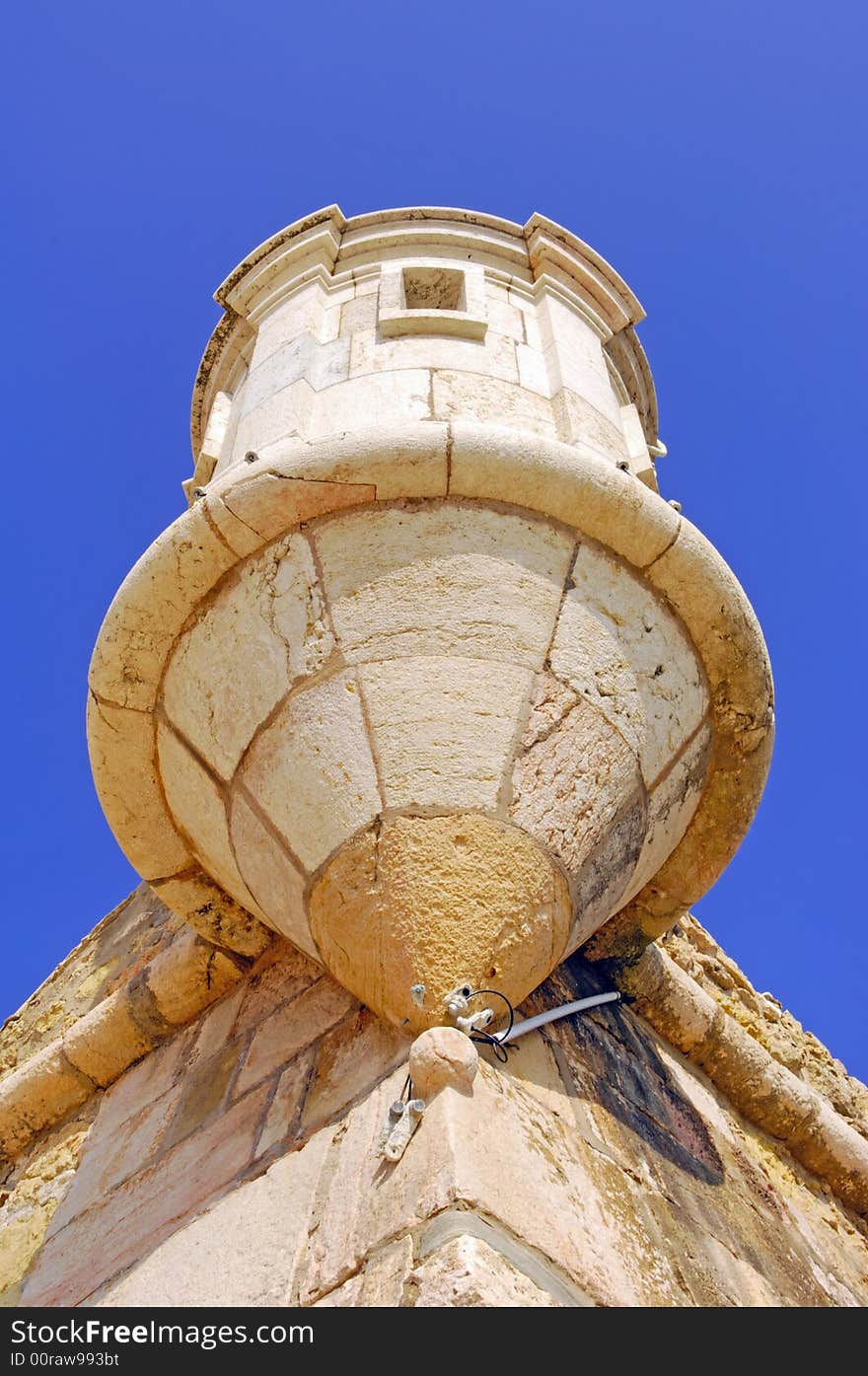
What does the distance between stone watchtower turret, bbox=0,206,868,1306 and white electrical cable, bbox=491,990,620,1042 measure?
0.03 meters

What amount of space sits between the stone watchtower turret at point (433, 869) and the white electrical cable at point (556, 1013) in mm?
31

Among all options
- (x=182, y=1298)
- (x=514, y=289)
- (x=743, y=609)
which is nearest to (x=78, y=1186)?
(x=182, y=1298)

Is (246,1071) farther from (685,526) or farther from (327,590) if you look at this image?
(685,526)

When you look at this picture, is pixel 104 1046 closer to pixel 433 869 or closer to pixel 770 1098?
pixel 433 869

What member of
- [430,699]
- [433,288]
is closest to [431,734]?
[430,699]

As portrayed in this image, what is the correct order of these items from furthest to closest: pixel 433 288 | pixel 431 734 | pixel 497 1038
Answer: pixel 433 288 → pixel 431 734 → pixel 497 1038

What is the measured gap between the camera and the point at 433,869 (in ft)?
8.98

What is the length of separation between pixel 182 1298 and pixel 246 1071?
1.07 meters

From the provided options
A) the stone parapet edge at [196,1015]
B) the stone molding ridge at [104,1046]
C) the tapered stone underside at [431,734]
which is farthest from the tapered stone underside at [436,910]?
the stone molding ridge at [104,1046]

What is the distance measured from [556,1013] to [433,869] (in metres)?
0.66

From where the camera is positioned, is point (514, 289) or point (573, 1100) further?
point (514, 289)

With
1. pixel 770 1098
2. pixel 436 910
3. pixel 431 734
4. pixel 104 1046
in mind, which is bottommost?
pixel 104 1046

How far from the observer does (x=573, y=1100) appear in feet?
9.43

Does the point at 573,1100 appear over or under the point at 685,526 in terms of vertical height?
under
